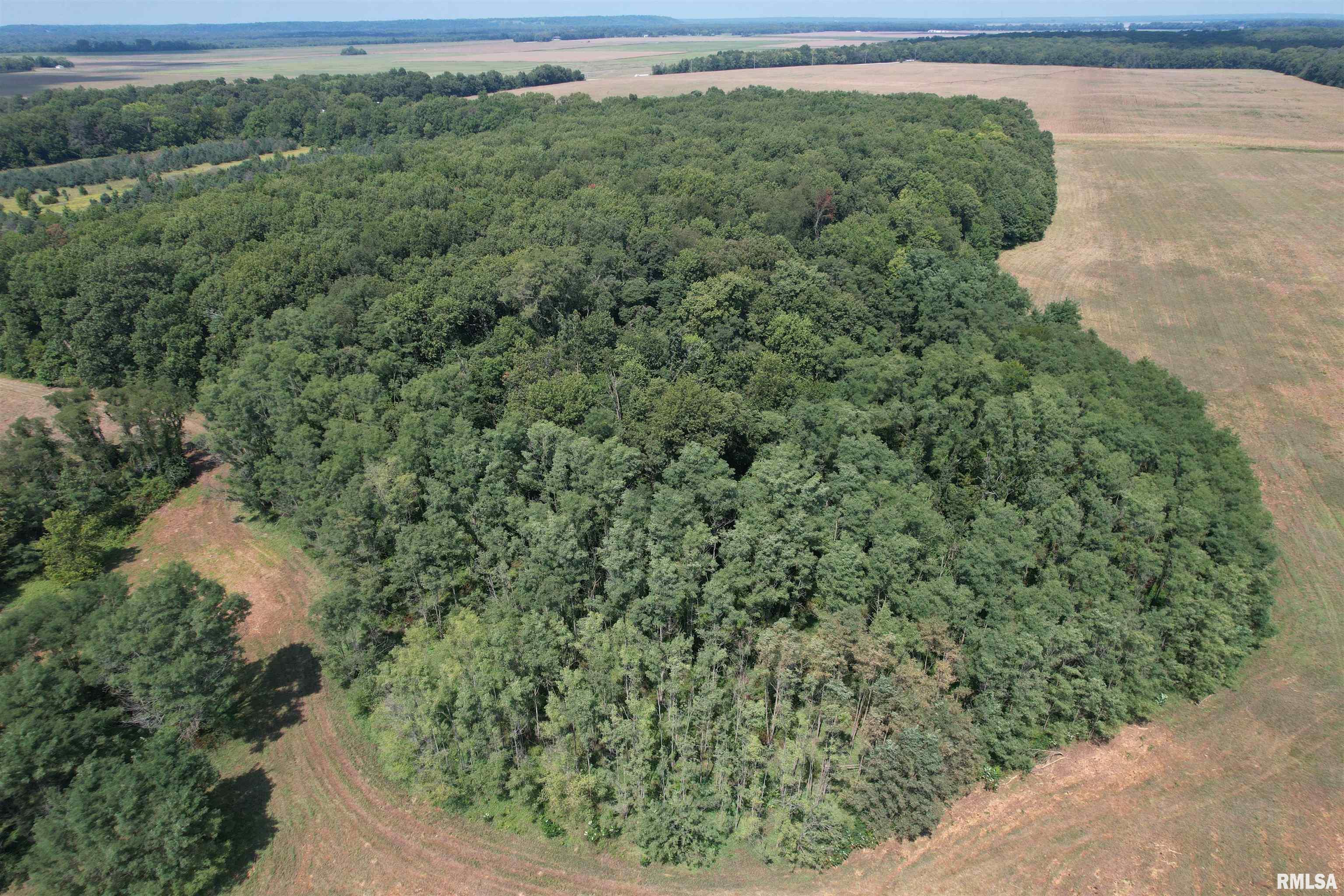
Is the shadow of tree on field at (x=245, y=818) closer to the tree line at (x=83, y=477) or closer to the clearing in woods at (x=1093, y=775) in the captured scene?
the clearing in woods at (x=1093, y=775)

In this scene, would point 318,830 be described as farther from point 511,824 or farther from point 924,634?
point 924,634

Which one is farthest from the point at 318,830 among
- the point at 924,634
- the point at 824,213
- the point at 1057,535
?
the point at 824,213

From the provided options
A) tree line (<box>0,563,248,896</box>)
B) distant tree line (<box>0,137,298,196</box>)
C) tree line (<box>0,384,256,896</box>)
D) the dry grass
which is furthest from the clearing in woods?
distant tree line (<box>0,137,298,196</box>)

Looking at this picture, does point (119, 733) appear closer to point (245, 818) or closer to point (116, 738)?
point (116, 738)

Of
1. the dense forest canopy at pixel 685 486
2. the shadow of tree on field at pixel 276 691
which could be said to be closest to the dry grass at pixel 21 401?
the dense forest canopy at pixel 685 486

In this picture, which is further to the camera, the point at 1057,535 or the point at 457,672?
the point at 1057,535

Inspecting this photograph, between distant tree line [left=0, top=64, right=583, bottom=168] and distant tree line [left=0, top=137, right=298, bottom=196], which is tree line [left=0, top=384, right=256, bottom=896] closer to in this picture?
distant tree line [left=0, top=137, right=298, bottom=196]
